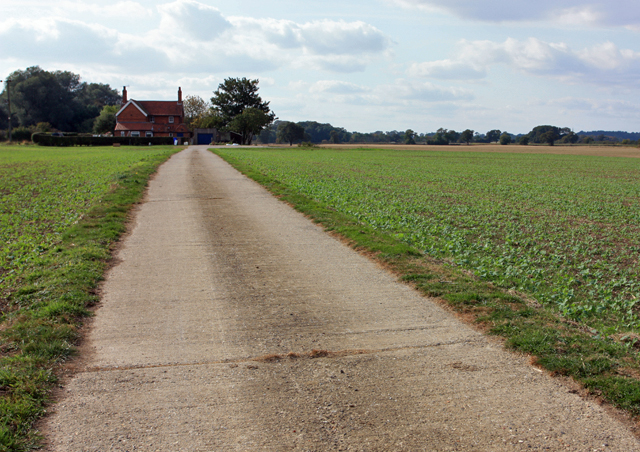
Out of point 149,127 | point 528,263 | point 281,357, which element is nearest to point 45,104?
point 149,127

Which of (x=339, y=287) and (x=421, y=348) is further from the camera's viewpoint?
(x=339, y=287)

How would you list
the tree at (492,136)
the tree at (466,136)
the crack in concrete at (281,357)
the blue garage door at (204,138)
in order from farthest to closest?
the tree at (492,136) → the tree at (466,136) → the blue garage door at (204,138) → the crack in concrete at (281,357)

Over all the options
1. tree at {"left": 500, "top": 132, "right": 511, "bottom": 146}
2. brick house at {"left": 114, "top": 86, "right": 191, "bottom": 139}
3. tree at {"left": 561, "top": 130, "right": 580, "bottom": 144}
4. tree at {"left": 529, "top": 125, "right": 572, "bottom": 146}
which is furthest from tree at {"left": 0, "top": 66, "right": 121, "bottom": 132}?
tree at {"left": 561, "top": 130, "right": 580, "bottom": 144}

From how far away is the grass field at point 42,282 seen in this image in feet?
12.1

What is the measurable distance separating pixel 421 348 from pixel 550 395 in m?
1.22

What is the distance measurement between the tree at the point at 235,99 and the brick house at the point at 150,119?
9115mm

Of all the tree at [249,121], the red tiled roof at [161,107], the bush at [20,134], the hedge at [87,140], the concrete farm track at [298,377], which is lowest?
the concrete farm track at [298,377]

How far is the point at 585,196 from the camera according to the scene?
22359mm

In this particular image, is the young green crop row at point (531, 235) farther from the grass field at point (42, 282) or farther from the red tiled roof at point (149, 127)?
the red tiled roof at point (149, 127)

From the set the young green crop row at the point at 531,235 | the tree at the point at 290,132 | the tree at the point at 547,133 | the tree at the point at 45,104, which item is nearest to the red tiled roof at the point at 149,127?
the tree at the point at 45,104

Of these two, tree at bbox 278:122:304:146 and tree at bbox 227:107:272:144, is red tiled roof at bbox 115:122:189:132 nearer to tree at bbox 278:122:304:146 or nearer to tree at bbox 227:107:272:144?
tree at bbox 227:107:272:144

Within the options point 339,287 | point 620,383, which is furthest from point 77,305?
point 620,383

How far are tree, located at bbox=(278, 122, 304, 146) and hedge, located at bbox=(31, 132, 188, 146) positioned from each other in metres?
64.4

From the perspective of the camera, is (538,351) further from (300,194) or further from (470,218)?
(300,194)
